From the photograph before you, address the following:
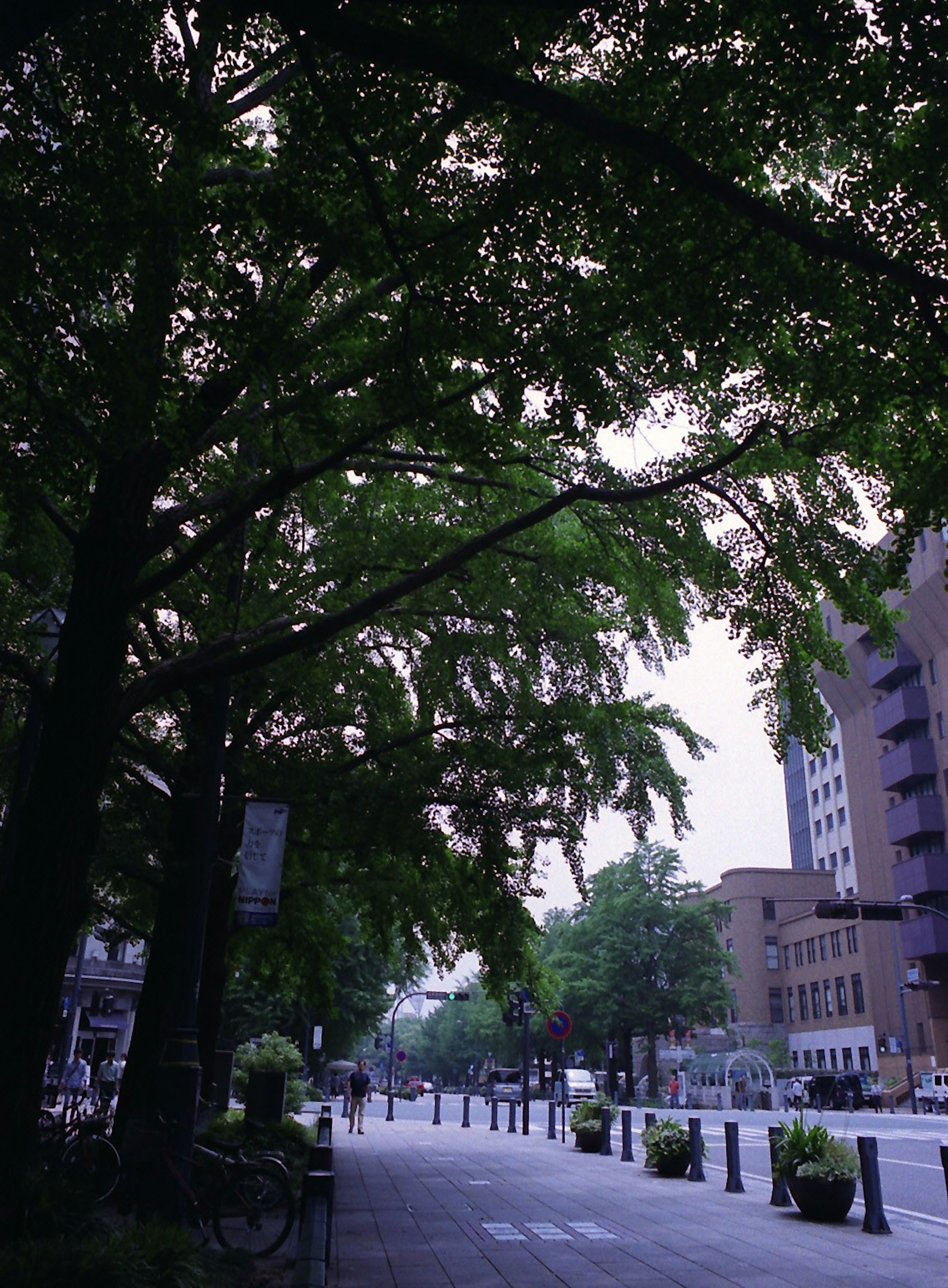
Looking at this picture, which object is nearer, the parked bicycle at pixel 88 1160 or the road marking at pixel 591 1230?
the parked bicycle at pixel 88 1160

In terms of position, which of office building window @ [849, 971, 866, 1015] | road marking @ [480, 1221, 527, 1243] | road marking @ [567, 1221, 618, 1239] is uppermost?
office building window @ [849, 971, 866, 1015]

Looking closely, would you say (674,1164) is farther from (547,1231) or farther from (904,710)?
(904,710)

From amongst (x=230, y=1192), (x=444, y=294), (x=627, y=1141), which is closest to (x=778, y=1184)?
(x=627, y=1141)

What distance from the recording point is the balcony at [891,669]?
64438mm

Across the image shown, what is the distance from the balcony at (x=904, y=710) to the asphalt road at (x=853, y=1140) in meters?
23.3

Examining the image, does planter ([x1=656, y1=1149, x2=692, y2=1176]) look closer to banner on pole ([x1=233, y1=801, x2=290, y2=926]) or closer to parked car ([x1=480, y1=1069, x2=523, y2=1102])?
banner on pole ([x1=233, y1=801, x2=290, y2=926])

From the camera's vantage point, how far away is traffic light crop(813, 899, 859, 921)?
96.9ft

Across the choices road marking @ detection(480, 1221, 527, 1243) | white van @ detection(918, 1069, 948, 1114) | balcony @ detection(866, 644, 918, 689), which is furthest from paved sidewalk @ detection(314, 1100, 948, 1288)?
balcony @ detection(866, 644, 918, 689)

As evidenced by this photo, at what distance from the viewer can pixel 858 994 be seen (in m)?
73.8

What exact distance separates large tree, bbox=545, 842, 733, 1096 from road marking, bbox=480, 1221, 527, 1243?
47.7 metres

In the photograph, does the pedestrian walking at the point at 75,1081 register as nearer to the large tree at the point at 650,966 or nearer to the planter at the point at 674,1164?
the planter at the point at 674,1164

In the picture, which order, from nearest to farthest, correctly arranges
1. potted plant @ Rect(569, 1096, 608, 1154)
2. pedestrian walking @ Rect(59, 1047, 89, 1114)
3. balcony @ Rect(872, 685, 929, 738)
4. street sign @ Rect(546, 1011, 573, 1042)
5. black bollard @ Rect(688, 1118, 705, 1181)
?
1. black bollard @ Rect(688, 1118, 705, 1181)
2. potted plant @ Rect(569, 1096, 608, 1154)
3. street sign @ Rect(546, 1011, 573, 1042)
4. pedestrian walking @ Rect(59, 1047, 89, 1114)
5. balcony @ Rect(872, 685, 929, 738)

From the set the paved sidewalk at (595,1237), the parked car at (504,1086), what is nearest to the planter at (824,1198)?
the paved sidewalk at (595,1237)

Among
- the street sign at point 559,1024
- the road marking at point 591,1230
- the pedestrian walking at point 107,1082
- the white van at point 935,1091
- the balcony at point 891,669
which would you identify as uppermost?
the balcony at point 891,669
